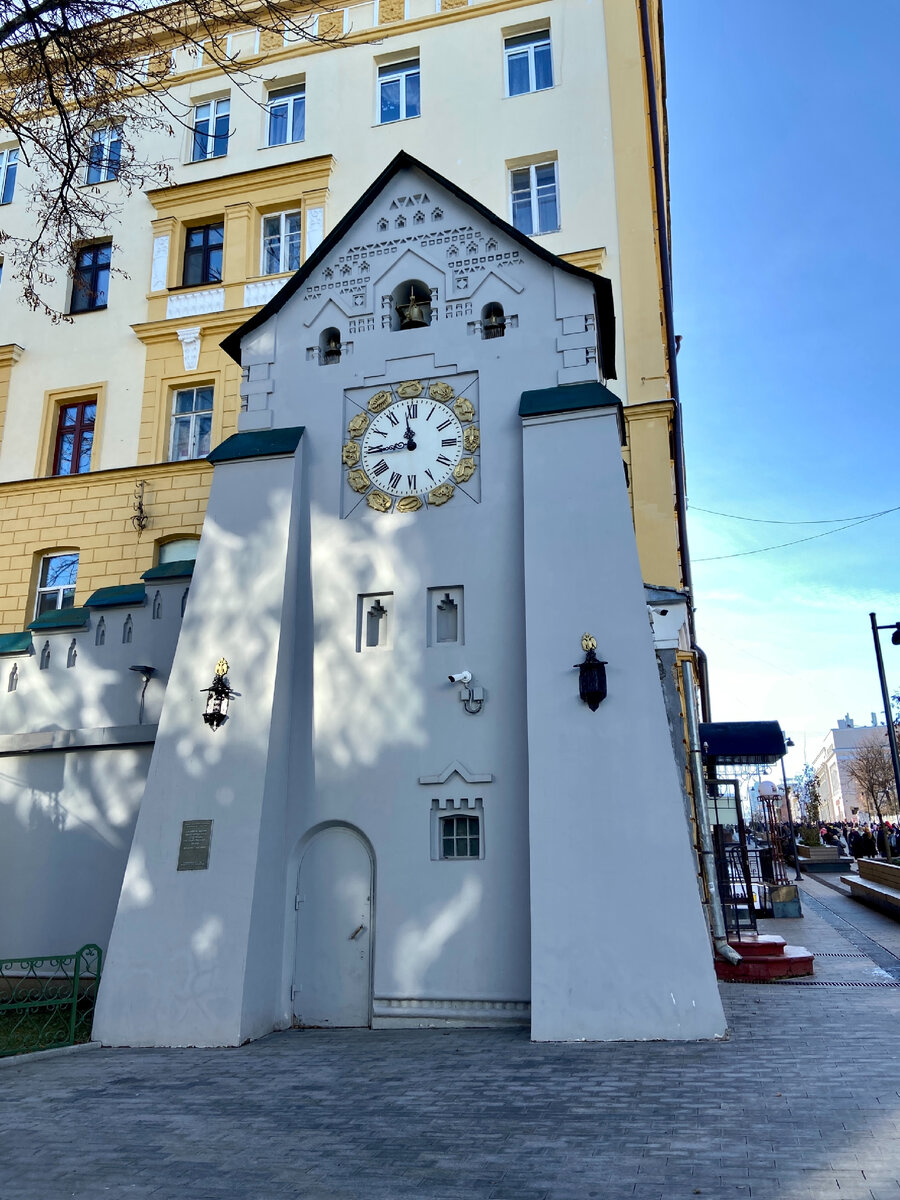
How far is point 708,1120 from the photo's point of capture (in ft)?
21.2

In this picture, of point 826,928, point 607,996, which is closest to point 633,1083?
point 607,996

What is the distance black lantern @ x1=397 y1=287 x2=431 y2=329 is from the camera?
13273 millimetres

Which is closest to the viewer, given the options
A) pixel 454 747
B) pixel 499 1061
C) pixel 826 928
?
pixel 499 1061

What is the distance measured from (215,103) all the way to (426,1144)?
2372cm

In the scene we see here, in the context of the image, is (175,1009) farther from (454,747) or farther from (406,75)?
(406,75)

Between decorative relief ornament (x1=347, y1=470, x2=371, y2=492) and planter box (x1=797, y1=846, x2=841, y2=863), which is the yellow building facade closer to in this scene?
decorative relief ornament (x1=347, y1=470, x2=371, y2=492)

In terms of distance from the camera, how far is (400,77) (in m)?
21.2

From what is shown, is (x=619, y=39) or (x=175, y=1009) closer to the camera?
(x=175, y=1009)

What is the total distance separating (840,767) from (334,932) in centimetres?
13360

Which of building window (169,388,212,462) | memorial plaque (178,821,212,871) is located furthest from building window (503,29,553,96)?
memorial plaque (178,821,212,871)

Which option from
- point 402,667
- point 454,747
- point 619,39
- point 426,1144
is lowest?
point 426,1144

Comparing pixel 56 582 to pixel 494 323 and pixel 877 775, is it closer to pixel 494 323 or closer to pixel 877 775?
pixel 494 323

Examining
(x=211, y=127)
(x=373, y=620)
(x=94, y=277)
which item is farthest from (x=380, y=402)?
(x=211, y=127)

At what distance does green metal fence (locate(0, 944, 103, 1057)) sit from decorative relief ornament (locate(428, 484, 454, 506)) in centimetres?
689
